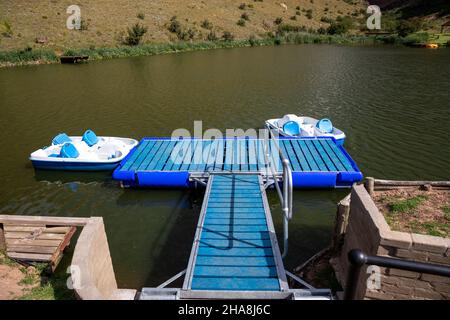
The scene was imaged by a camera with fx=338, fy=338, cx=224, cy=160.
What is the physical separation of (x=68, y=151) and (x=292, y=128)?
9928 millimetres

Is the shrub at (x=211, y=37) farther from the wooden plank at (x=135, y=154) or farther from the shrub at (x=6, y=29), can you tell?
the wooden plank at (x=135, y=154)

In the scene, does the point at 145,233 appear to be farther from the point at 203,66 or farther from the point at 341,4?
the point at 341,4

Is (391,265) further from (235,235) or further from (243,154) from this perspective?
(243,154)

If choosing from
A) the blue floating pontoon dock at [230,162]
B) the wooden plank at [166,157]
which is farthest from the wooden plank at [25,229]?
the wooden plank at [166,157]

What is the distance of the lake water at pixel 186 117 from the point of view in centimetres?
1065

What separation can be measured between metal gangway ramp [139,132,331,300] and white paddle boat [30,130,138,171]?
560 cm

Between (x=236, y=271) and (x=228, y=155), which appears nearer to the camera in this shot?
(x=236, y=271)

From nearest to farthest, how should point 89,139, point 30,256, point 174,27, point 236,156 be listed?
point 30,256 → point 236,156 → point 89,139 → point 174,27

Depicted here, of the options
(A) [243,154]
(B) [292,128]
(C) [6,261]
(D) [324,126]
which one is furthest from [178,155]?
(C) [6,261]

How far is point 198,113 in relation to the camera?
21750 mm

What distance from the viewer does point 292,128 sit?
1602 cm

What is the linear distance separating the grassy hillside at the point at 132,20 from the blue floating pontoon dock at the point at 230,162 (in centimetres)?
3869
